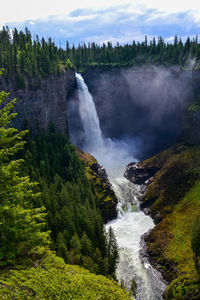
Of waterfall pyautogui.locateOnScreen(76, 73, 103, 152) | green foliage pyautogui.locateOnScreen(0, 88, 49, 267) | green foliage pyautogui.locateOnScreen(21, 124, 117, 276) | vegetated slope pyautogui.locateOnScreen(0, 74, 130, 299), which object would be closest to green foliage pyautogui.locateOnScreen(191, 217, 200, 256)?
green foliage pyautogui.locateOnScreen(21, 124, 117, 276)

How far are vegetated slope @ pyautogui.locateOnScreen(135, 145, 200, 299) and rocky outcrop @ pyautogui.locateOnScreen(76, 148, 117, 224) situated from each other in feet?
37.1

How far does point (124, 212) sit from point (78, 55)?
10832 cm

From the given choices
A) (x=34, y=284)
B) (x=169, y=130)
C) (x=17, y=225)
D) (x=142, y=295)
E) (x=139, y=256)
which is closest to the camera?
(x=34, y=284)

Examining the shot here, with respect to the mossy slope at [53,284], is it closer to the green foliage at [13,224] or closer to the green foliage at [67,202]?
the green foliage at [13,224]

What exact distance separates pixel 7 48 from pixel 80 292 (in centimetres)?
8351

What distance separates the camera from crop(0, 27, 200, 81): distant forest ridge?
3150 inches

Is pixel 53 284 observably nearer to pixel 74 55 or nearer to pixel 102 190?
pixel 102 190

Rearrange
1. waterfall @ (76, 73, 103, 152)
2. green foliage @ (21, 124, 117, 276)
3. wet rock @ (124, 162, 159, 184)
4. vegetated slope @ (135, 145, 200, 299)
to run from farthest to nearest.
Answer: waterfall @ (76, 73, 103, 152), wet rock @ (124, 162, 159, 184), vegetated slope @ (135, 145, 200, 299), green foliage @ (21, 124, 117, 276)

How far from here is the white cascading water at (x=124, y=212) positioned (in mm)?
53188

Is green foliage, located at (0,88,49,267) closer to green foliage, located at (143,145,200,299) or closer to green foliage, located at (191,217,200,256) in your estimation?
green foliage, located at (143,145,200,299)

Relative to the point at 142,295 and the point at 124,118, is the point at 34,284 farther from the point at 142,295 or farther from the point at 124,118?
the point at 124,118

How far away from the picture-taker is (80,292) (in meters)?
16.1

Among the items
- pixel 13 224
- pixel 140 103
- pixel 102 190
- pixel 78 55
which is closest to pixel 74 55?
pixel 78 55

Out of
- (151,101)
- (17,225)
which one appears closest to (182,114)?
Result: (151,101)
